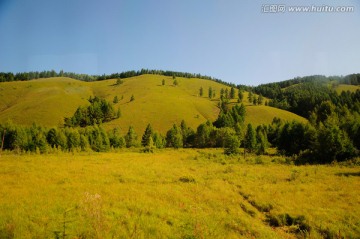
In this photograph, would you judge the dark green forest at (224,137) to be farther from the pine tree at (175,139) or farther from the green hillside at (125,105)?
the green hillside at (125,105)

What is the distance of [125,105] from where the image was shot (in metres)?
130

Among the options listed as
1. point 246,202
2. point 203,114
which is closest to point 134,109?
point 203,114

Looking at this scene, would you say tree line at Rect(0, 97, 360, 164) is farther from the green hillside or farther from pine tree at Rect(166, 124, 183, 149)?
the green hillside

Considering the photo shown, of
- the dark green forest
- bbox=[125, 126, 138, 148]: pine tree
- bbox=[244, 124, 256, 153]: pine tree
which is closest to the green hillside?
the dark green forest

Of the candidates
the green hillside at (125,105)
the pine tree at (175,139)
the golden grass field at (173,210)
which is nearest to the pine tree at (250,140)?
the pine tree at (175,139)

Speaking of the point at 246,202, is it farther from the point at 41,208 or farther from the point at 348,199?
the point at 41,208

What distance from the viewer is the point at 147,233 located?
8867 millimetres

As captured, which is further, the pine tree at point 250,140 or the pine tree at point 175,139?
the pine tree at point 175,139

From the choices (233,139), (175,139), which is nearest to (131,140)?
(175,139)

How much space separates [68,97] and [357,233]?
149 meters

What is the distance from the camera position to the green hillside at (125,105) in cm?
10719

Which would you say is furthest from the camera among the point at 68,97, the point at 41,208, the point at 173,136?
the point at 68,97

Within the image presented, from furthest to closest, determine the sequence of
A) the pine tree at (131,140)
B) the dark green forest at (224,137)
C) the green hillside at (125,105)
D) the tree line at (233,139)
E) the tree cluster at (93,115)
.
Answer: the green hillside at (125,105) < the tree cluster at (93,115) < the pine tree at (131,140) < the dark green forest at (224,137) < the tree line at (233,139)

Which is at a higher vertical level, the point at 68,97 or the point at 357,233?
the point at 68,97
